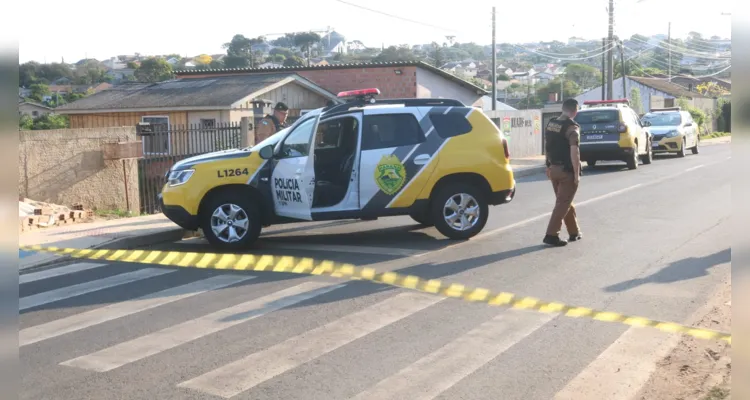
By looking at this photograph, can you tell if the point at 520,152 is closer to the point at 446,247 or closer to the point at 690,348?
the point at 446,247

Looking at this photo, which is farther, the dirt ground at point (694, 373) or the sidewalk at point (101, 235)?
the sidewalk at point (101, 235)

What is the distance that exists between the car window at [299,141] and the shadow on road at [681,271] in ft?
15.4

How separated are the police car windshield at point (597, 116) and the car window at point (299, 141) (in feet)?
45.4

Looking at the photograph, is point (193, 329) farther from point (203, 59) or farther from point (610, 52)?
point (203, 59)

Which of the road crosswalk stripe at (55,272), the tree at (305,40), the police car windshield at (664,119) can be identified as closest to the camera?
the road crosswalk stripe at (55,272)

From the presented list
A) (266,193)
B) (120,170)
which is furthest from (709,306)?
(120,170)

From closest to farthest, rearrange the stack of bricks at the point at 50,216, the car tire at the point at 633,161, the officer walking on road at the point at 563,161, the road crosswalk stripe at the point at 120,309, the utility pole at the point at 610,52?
the road crosswalk stripe at the point at 120,309 → the officer walking on road at the point at 563,161 → the stack of bricks at the point at 50,216 → the car tire at the point at 633,161 → the utility pole at the point at 610,52

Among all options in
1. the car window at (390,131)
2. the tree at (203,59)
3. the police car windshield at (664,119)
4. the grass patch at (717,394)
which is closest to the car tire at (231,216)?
the car window at (390,131)

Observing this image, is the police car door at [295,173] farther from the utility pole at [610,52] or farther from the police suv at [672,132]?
the utility pole at [610,52]

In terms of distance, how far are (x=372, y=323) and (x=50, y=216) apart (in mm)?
8451

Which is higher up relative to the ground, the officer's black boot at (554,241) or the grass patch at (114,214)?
the grass patch at (114,214)

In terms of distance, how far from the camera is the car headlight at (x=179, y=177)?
1098cm

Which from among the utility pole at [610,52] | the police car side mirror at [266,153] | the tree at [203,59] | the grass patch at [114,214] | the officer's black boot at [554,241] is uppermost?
the tree at [203,59]

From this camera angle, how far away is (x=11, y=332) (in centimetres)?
174
